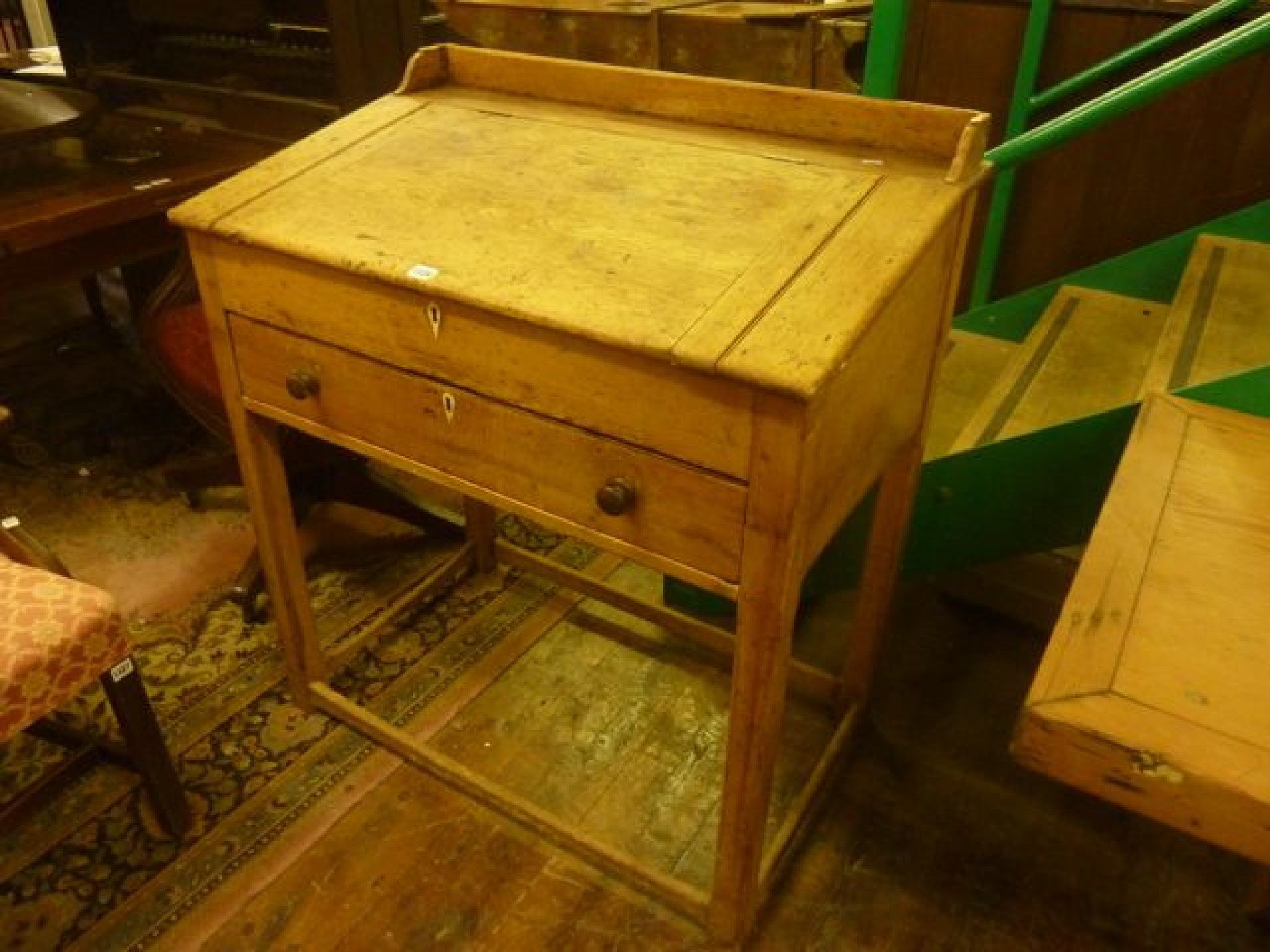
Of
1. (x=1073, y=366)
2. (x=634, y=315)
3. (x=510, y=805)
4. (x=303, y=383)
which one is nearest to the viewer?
(x=634, y=315)

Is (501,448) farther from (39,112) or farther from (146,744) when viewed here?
(39,112)

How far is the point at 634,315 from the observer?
1.09 meters

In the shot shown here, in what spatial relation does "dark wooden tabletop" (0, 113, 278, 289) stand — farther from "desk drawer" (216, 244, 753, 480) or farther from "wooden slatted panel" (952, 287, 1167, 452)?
"wooden slatted panel" (952, 287, 1167, 452)

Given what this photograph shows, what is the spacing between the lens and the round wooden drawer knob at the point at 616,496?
1165 millimetres

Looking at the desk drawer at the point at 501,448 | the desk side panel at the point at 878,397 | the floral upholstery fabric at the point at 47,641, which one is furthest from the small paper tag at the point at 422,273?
the floral upholstery fabric at the point at 47,641

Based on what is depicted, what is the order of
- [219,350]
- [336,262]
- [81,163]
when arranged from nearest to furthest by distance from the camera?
[336,262]
[219,350]
[81,163]

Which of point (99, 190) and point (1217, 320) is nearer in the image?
point (1217, 320)

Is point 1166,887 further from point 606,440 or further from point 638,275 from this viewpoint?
point 638,275

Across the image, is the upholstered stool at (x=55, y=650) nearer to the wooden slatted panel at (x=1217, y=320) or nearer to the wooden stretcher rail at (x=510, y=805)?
the wooden stretcher rail at (x=510, y=805)

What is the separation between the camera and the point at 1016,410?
1778 mm

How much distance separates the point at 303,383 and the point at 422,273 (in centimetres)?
32

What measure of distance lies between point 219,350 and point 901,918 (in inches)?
53.7

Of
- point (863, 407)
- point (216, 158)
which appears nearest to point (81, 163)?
point (216, 158)

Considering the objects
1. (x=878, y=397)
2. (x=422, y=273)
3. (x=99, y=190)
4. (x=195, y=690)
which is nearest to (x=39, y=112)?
(x=99, y=190)
